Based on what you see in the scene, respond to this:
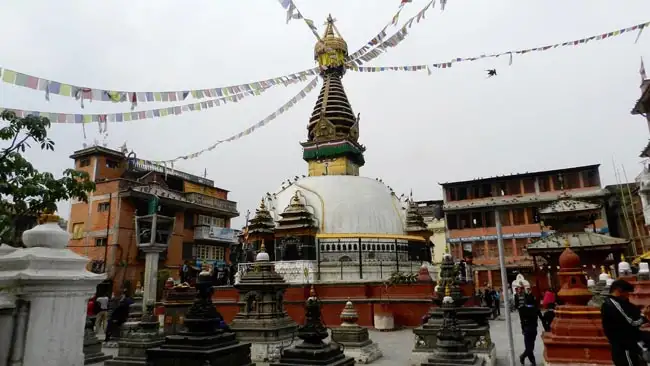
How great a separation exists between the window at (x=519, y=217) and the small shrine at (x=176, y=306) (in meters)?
30.8

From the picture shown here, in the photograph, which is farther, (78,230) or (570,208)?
(78,230)

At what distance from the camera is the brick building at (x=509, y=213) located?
36469mm

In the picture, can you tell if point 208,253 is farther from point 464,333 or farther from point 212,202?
point 464,333

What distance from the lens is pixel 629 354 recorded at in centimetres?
516

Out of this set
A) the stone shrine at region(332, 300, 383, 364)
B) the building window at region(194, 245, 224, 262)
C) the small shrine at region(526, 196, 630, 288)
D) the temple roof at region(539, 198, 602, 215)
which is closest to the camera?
the stone shrine at region(332, 300, 383, 364)

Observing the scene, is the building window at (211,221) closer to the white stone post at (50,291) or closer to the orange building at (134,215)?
the orange building at (134,215)

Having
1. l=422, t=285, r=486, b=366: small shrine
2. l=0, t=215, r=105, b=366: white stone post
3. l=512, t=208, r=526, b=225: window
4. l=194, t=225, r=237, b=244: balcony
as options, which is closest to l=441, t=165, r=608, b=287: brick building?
l=512, t=208, r=526, b=225: window

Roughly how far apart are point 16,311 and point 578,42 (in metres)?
15.0

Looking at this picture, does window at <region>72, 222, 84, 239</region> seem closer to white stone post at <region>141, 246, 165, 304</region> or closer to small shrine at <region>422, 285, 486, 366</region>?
white stone post at <region>141, 246, 165, 304</region>

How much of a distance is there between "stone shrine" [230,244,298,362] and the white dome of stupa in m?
10.0

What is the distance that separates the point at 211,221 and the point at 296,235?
666 inches

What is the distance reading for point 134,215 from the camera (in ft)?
99.5

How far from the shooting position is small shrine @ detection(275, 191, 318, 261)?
22.8 meters

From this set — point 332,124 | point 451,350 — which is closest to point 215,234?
point 332,124
